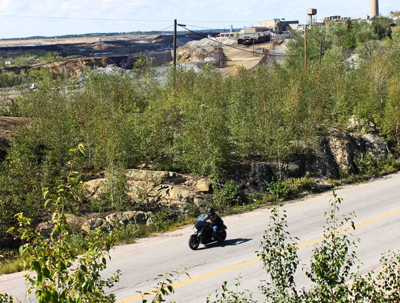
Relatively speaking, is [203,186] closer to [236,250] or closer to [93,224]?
[93,224]

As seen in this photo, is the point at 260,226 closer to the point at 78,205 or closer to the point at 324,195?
the point at 324,195

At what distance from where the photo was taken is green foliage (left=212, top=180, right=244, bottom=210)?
18.2 metres

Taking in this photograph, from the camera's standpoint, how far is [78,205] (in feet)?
54.6

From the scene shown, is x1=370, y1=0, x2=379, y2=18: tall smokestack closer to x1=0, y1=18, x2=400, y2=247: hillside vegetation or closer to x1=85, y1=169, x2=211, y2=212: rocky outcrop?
x1=0, y1=18, x2=400, y2=247: hillside vegetation

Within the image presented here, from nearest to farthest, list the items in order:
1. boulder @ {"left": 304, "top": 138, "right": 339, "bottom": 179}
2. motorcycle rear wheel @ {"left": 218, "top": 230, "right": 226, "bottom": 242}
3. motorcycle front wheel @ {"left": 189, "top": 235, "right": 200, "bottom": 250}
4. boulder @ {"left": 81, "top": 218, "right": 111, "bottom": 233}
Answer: motorcycle front wheel @ {"left": 189, "top": 235, "right": 200, "bottom": 250} → motorcycle rear wheel @ {"left": 218, "top": 230, "right": 226, "bottom": 242} → boulder @ {"left": 81, "top": 218, "right": 111, "bottom": 233} → boulder @ {"left": 304, "top": 138, "right": 339, "bottom": 179}

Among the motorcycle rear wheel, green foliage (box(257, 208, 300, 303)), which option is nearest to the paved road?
the motorcycle rear wheel

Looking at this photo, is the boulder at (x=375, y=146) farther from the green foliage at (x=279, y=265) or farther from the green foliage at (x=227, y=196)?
the green foliage at (x=279, y=265)

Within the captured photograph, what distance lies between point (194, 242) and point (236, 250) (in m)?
1.28

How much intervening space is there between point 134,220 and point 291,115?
1063 cm

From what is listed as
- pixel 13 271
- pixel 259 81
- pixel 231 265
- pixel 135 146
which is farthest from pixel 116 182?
pixel 259 81

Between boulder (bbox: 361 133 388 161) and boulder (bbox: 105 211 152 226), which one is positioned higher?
boulder (bbox: 361 133 388 161)

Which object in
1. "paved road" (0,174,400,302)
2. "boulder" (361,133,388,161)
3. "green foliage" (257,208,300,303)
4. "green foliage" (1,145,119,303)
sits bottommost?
"paved road" (0,174,400,302)

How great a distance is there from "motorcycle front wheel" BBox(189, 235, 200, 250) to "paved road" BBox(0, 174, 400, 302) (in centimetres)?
19

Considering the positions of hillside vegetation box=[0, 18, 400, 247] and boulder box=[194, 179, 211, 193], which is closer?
hillside vegetation box=[0, 18, 400, 247]
